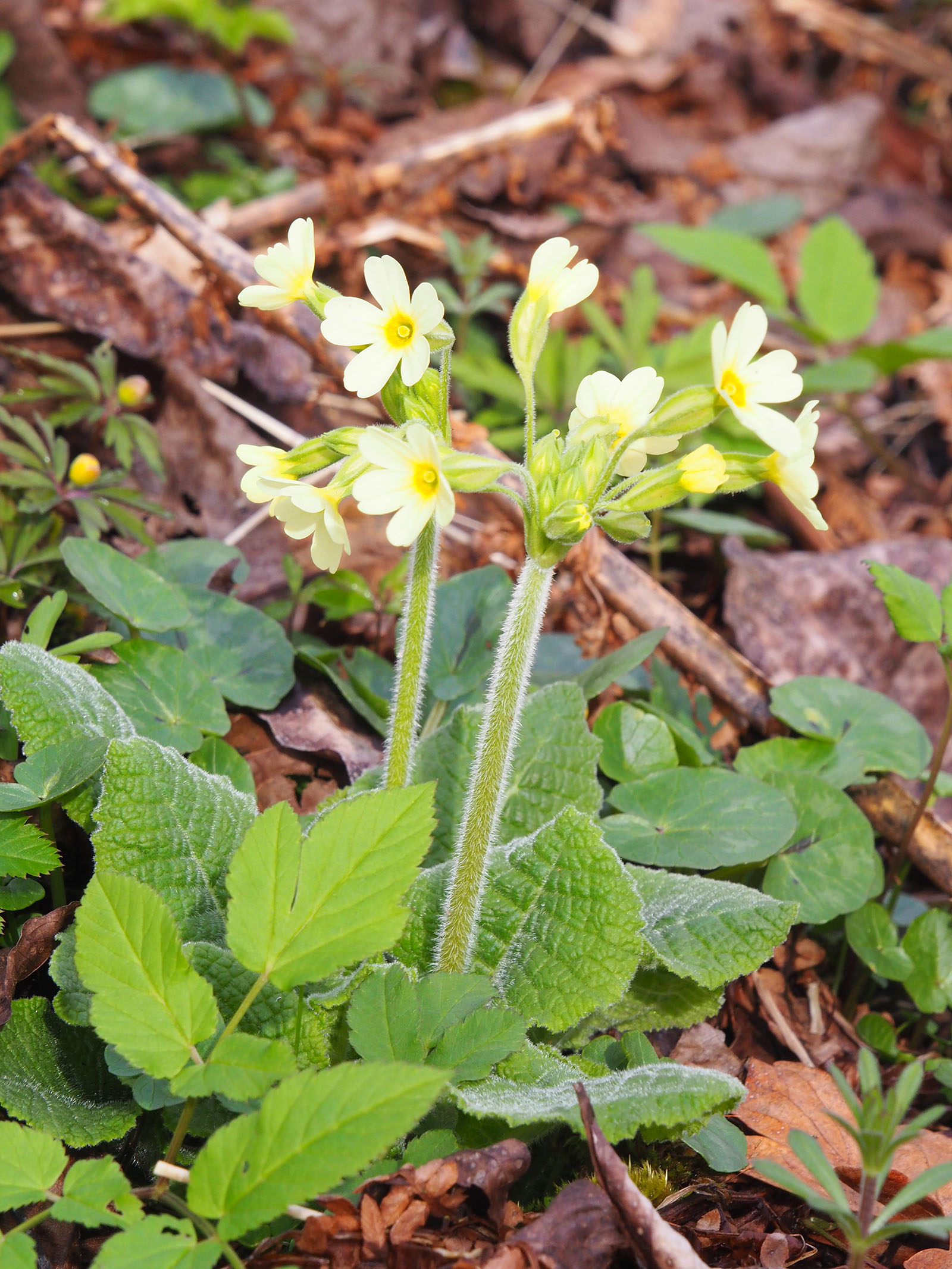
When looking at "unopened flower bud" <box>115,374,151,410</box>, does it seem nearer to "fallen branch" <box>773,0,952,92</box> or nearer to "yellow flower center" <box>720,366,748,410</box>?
"yellow flower center" <box>720,366,748,410</box>

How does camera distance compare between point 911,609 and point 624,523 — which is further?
point 911,609

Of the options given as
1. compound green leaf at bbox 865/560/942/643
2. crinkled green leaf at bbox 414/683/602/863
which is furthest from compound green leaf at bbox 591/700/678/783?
compound green leaf at bbox 865/560/942/643

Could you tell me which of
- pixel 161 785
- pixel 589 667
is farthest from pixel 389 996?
pixel 589 667

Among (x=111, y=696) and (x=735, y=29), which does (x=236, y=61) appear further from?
(x=111, y=696)

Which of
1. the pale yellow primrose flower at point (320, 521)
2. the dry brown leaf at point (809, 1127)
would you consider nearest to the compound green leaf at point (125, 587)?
the pale yellow primrose flower at point (320, 521)

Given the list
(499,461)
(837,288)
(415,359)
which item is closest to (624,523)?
(499,461)

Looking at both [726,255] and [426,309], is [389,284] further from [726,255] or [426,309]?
[726,255]
